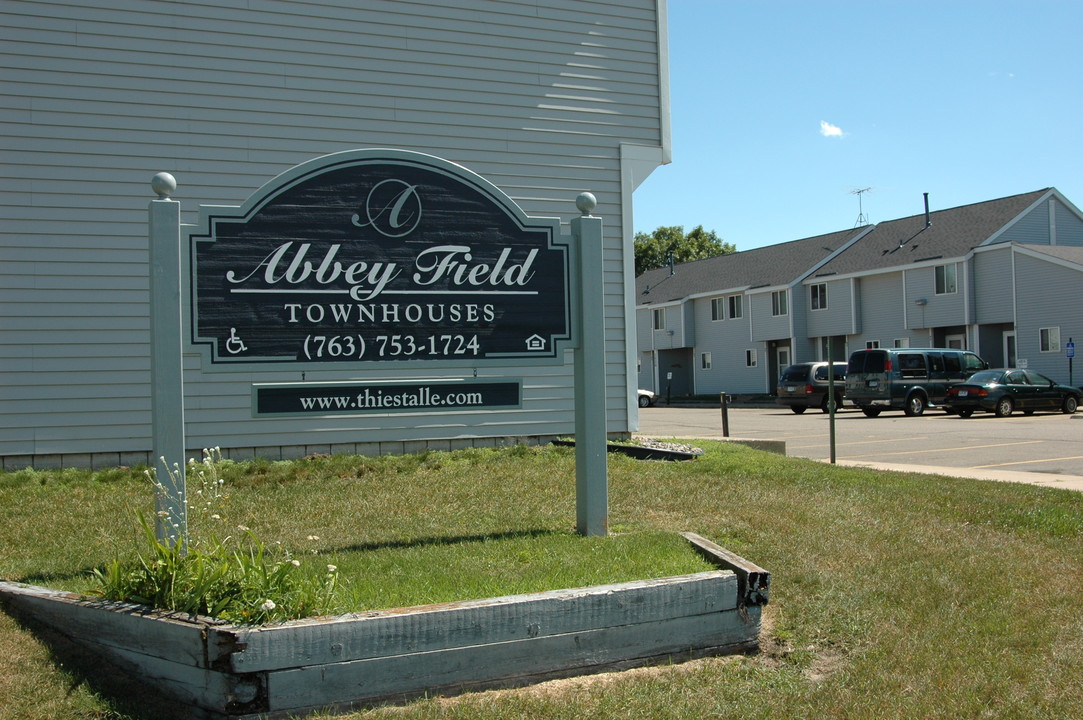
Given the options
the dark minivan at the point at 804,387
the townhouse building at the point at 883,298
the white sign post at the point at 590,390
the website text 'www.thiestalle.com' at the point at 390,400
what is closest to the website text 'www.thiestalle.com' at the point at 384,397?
the website text 'www.thiestalle.com' at the point at 390,400

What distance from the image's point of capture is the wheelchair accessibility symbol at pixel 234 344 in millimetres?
6051

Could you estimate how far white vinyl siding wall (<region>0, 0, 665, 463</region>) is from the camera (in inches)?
416

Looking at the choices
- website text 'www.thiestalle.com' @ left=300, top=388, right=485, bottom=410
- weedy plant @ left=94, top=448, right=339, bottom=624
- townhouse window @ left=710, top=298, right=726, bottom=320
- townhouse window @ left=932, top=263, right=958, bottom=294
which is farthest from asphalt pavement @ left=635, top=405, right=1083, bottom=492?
townhouse window @ left=710, top=298, right=726, bottom=320

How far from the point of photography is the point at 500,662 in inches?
178

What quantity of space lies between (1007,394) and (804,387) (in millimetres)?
6606

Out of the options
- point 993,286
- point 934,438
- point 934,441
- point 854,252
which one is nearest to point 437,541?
point 934,441

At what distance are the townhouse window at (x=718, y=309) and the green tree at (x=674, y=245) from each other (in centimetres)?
3839

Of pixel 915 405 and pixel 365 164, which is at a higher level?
pixel 365 164

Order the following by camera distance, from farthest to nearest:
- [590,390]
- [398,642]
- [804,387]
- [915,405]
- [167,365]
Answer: [804,387]
[915,405]
[590,390]
[167,365]
[398,642]

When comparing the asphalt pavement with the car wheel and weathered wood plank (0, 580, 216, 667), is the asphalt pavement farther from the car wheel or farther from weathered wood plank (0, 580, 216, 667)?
weathered wood plank (0, 580, 216, 667)

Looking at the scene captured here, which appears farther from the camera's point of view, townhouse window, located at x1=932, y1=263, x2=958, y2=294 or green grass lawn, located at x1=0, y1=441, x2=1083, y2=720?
townhouse window, located at x1=932, y1=263, x2=958, y2=294

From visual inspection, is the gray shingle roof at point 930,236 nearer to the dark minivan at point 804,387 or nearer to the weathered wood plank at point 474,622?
the dark minivan at point 804,387

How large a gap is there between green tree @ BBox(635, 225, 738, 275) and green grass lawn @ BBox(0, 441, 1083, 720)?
7975 cm

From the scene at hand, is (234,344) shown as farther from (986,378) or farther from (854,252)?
(854,252)
